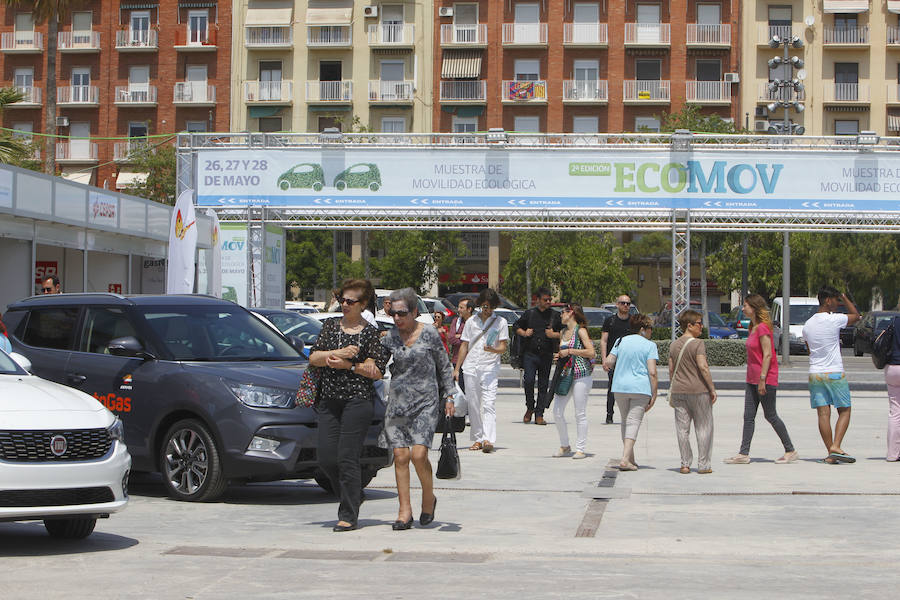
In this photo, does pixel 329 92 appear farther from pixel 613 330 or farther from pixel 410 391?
pixel 410 391

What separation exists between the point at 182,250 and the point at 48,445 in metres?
12.5

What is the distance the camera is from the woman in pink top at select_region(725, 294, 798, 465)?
43.1 ft

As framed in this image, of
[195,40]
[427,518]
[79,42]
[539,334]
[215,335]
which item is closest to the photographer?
[427,518]

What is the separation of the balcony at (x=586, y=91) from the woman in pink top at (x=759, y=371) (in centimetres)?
4978

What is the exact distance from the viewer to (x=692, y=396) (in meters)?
12.4

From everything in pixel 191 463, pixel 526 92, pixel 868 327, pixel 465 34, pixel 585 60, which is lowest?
pixel 191 463

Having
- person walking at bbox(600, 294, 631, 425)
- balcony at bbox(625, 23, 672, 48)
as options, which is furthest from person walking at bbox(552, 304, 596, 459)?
balcony at bbox(625, 23, 672, 48)

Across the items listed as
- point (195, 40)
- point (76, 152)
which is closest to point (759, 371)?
point (195, 40)

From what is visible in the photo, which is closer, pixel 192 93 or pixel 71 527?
pixel 71 527

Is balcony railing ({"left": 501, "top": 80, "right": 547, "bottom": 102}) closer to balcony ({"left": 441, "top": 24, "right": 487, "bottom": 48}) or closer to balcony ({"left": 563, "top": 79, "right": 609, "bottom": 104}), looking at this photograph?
balcony ({"left": 563, "top": 79, "right": 609, "bottom": 104})

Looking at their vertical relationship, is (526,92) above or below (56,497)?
above

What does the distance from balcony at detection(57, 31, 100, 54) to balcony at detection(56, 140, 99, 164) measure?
15.9 feet

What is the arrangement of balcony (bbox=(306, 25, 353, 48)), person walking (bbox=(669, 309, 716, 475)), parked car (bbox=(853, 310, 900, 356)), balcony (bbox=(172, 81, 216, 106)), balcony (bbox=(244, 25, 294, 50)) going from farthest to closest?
balcony (bbox=(172, 81, 216, 106)), balcony (bbox=(244, 25, 294, 50)), balcony (bbox=(306, 25, 353, 48)), parked car (bbox=(853, 310, 900, 356)), person walking (bbox=(669, 309, 716, 475))

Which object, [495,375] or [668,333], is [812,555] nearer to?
[495,375]
